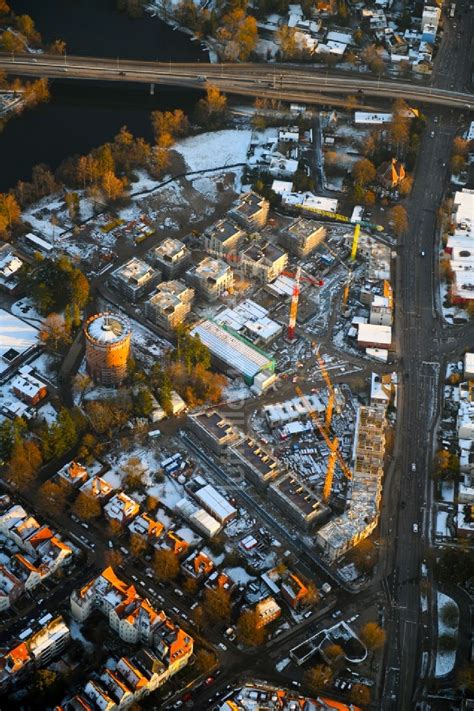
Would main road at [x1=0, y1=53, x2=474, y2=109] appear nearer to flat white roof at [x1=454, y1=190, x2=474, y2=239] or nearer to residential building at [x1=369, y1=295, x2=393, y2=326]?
flat white roof at [x1=454, y1=190, x2=474, y2=239]

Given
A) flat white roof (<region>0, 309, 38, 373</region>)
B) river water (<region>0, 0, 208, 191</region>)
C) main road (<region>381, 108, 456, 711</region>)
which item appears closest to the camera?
main road (<region>381, 108, 456, 711</region>)

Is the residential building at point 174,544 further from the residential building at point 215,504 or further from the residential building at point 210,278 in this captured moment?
the residential building at point 210,278

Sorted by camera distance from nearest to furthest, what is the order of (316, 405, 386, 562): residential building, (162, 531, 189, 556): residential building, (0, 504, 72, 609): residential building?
(0, 504, 72, 609): residential building, (162, 531, 189, 556): residential building, (316, 405, 386, 562): residential building

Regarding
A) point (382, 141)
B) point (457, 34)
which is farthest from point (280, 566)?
point (457, 34)

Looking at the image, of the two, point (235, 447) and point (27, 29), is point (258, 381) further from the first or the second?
point (27, 29)

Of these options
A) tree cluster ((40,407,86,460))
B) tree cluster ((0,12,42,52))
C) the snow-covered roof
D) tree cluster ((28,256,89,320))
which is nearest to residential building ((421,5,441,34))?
tree cluster ((0,12,42,52))

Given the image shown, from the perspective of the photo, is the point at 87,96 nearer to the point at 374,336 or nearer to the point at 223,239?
the point at 223,239
